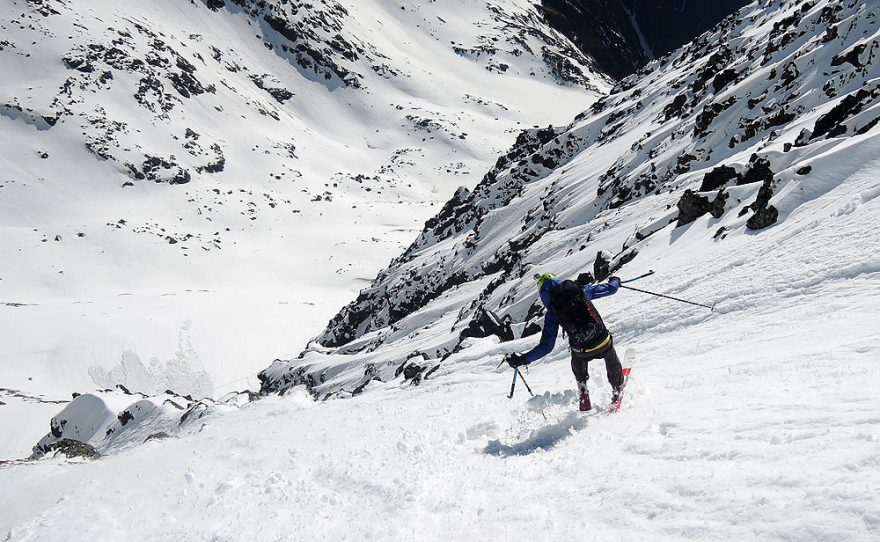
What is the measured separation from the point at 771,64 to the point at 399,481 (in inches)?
1231

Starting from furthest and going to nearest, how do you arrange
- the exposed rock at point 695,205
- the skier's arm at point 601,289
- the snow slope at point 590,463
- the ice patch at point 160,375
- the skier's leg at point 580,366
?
the ice patch at point 160,375 → the exposed rock at point 695,205 → the skier's arm at point 601,289 → the skier's leg at point 580,366 → the snow slope at point 590,463

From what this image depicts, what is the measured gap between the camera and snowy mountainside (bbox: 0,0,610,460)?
199ft

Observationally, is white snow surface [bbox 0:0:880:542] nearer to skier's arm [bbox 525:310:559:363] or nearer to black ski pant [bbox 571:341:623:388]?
black ski pant [bbox 571:341:623:388]

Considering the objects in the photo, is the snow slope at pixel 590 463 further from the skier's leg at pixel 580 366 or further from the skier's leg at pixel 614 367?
the skier's leg at pixel 580 366

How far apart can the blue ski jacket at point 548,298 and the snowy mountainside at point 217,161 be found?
5211 centimetres

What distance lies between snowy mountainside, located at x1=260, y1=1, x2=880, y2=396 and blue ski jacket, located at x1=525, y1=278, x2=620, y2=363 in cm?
420

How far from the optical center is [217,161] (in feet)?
388

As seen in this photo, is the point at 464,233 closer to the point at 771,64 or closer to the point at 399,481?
the point at 771,64

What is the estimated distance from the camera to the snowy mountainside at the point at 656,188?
587 inches

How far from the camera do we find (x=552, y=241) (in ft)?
97.6

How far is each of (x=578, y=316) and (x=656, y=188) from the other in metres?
22.1

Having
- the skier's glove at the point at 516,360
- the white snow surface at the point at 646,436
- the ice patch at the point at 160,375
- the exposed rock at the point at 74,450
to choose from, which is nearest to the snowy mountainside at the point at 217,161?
the ice patch at the point at 160,375

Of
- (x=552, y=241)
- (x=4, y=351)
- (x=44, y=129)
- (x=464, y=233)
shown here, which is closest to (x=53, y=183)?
(x=44, y=129)

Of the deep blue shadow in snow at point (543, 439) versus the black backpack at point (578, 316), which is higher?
the black backpack at point (578, 316)
